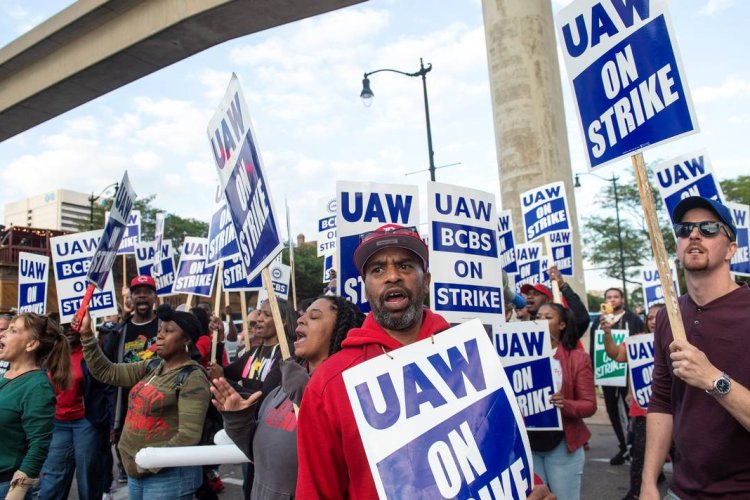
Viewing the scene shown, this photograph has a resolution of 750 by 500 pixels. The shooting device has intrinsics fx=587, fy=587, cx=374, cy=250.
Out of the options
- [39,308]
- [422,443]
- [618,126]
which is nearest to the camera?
[422,443]

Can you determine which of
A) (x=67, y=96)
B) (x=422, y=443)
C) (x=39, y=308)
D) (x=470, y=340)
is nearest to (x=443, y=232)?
(x=470, y=340)

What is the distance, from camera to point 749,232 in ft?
22.9

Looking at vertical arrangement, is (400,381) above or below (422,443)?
above

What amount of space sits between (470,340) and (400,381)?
32 centimetres

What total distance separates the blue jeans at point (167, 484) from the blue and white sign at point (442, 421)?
239cm

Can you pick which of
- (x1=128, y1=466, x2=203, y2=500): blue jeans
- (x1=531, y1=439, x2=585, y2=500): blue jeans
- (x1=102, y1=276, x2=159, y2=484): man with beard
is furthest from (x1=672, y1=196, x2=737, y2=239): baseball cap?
(x1=102, y1=276, x2=159, y2=484): man with beard

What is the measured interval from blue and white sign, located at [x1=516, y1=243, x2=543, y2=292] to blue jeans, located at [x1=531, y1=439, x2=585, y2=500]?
181 inches

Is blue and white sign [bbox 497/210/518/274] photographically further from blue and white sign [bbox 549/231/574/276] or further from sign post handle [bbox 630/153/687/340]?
sign post handle [bbox 630/153/687/340]

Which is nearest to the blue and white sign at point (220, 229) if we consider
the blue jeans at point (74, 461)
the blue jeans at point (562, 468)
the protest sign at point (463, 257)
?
the blue jeans at point (74, 461)

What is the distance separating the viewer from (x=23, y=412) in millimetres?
3732

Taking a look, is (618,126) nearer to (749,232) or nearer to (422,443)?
(422,443)

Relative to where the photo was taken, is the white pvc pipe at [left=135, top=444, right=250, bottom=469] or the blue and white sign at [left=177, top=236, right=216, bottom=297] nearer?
the white pvc pipe at [left=135, top=444, right=250, bottom=469]

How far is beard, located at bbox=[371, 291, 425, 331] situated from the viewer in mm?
2150

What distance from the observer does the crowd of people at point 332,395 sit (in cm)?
206
